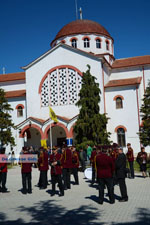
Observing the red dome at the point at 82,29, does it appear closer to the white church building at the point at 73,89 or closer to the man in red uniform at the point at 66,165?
the white church building at the point at 73,89

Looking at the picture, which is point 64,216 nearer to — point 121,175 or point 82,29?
point 121,175

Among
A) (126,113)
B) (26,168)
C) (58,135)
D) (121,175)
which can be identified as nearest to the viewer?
(121,175)

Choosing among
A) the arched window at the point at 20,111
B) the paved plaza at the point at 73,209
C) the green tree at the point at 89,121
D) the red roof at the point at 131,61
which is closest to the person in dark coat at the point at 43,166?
the paved plaza at the point at 73,209

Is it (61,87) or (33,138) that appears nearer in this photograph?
(61,87)

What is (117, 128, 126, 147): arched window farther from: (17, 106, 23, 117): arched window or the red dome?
the red dome

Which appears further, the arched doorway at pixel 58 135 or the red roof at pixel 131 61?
the red roof at pixel 131 61

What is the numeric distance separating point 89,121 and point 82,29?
16950 mm

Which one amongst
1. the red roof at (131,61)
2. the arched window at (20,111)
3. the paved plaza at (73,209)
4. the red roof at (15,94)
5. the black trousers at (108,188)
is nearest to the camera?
the paved plaza at (73,209)

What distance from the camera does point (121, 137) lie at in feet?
95.5

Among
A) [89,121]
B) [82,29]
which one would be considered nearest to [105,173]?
[89,121]

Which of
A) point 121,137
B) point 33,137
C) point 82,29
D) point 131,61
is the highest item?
point 82,29

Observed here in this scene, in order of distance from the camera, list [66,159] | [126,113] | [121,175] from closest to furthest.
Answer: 1. [121,175]
2. [66,159]
3. [126,113]

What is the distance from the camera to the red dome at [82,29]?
34.8 metres

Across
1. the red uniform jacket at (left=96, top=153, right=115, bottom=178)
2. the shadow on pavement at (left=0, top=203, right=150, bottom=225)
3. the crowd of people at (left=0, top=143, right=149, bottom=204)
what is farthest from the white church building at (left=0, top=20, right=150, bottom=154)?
the shadow on pavement at (left=0, top=203, right=150, bottom=225)
